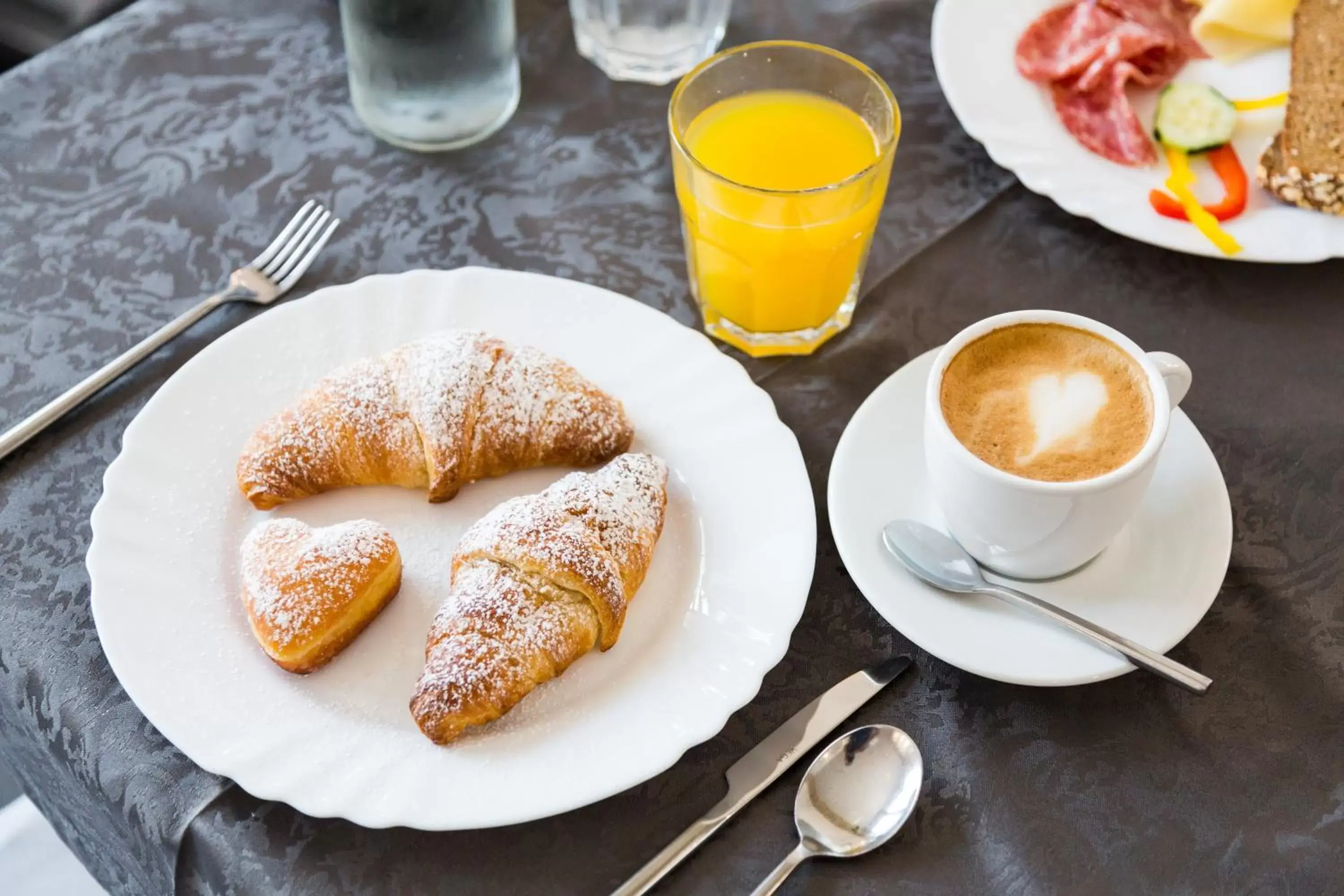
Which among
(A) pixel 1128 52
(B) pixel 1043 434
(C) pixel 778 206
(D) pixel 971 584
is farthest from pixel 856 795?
(A) pixel 1128 52

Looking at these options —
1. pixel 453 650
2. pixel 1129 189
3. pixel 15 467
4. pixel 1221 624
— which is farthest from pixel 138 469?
pixel 1129 189

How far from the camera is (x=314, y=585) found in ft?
3.31

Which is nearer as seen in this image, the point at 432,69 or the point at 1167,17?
the point at 432,69

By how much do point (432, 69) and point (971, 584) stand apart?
3.05ft

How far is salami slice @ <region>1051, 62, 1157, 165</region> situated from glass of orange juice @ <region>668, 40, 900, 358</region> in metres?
0.34

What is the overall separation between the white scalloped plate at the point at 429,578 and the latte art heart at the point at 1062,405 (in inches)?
8.5

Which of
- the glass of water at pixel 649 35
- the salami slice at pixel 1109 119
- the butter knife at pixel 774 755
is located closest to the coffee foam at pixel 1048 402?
the butter knife at pixel 774 755

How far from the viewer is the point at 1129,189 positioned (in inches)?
56.9

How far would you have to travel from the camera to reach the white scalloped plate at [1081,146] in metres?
1.38

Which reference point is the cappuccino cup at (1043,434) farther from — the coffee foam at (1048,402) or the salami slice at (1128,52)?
the salami slice at (1128,52)

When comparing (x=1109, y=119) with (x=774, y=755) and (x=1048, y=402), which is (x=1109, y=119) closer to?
(x=1048, y=402)

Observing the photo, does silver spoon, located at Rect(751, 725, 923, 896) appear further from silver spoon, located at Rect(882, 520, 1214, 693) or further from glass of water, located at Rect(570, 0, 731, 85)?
glass of water, located at Rect(570, 0, 731, 85)

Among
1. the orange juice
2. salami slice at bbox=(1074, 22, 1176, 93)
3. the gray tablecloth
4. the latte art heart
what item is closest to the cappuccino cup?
the latte art heart

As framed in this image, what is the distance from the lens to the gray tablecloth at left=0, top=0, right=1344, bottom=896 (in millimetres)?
975
